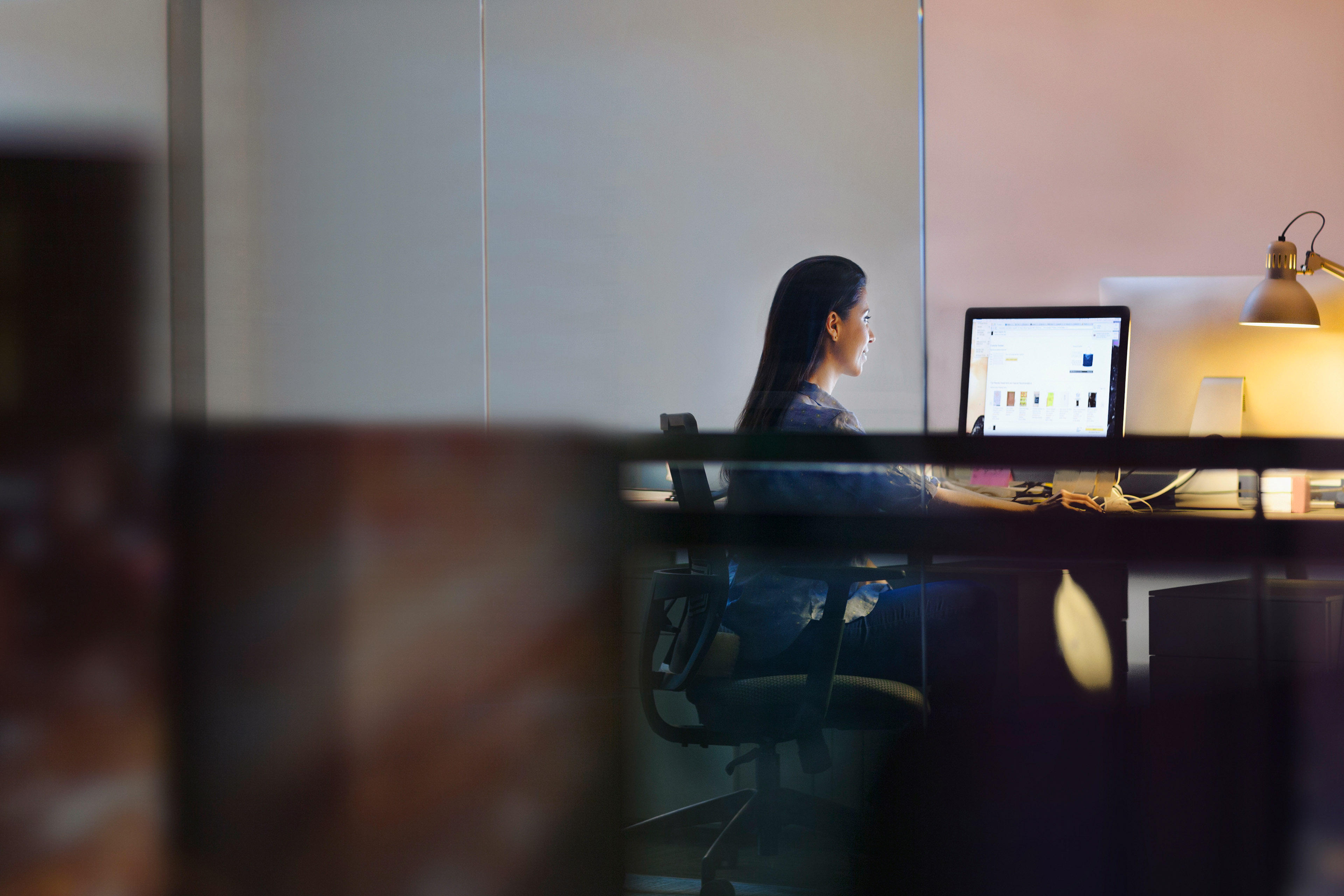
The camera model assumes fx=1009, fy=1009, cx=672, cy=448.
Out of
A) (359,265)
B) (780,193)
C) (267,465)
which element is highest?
(780,193)

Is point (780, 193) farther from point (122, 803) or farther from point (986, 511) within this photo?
point (122, 803)

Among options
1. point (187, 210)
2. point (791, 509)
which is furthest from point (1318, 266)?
point (187, 210)

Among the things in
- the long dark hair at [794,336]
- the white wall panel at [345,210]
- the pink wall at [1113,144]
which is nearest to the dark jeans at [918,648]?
the long dark hair at [794,336]

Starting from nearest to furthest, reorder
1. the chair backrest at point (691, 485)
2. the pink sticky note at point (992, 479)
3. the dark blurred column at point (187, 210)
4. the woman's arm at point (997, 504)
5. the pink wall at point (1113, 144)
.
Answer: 1. the woman's arm at point (997, 504)
2. the chair backrest at point (691, 485)
3. the dark blurred column at point (187, 210)
4. the pink sticky note at point (992, 479)
5. the pink wall at point (1113, 144)

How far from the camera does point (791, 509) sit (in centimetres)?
161

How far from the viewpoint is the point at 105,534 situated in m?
1.63

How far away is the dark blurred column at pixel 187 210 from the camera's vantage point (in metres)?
1.75

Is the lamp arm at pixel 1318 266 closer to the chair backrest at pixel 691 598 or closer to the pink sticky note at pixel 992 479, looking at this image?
the pink sticky note at pixel 992 479

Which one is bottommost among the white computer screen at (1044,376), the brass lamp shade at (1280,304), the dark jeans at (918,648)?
the dark jeans at (918,648)

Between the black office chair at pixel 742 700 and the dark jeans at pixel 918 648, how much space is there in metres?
0.02

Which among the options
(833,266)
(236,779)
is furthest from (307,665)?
(833,266)

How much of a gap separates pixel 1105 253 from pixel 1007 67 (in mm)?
684

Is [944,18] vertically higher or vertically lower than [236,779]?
higher

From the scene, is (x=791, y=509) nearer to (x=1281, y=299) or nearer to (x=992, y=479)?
(x=992, y=479)
